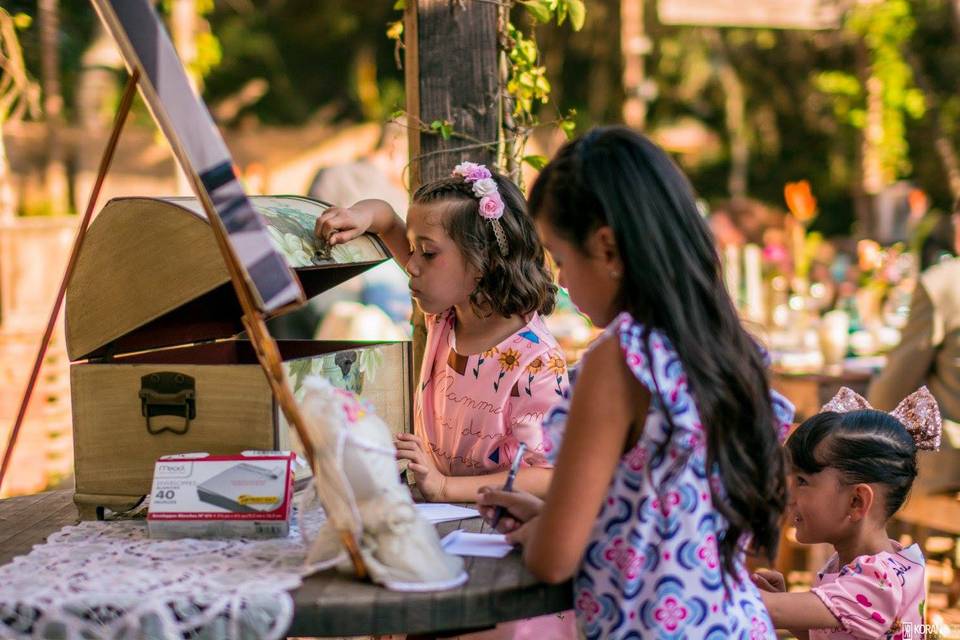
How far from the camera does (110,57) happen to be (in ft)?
39.8

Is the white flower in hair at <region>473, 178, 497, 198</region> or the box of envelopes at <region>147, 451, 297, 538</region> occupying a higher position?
the white flower in hair at <region>473, 178, 497, 198</region>

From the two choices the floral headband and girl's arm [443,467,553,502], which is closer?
girl's arm [443,467,553,502]

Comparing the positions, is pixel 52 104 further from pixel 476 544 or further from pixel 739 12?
pixel 476 544

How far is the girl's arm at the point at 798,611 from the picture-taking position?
213 cm

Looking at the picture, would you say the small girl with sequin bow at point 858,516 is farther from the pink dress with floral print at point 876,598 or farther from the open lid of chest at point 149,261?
the open lid of chest at point 149,261

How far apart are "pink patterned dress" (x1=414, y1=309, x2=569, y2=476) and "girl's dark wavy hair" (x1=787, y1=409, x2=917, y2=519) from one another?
596mm

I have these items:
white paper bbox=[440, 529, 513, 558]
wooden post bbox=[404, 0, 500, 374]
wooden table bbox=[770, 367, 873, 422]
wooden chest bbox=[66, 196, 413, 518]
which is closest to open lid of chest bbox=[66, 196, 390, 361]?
wooden chest bbox=[66, 196, 413, 518]

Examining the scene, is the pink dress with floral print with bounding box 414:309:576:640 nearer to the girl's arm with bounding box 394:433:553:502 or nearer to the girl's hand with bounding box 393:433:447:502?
the girl's arm with bounding box 394:433:553:502

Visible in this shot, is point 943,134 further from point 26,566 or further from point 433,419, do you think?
point 26,566


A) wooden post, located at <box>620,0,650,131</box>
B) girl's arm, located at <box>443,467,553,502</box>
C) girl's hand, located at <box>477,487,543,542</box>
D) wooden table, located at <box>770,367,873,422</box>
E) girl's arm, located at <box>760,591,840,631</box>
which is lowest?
girl's arm, located at <box>760,591,840,631</box>

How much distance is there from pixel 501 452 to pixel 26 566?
1.01 metres

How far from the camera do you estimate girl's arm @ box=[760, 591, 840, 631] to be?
2.13m

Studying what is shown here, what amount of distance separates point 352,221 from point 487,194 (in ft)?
1.02

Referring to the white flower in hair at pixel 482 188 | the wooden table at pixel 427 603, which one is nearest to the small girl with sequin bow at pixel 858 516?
the wooden table at pixel 427 603
